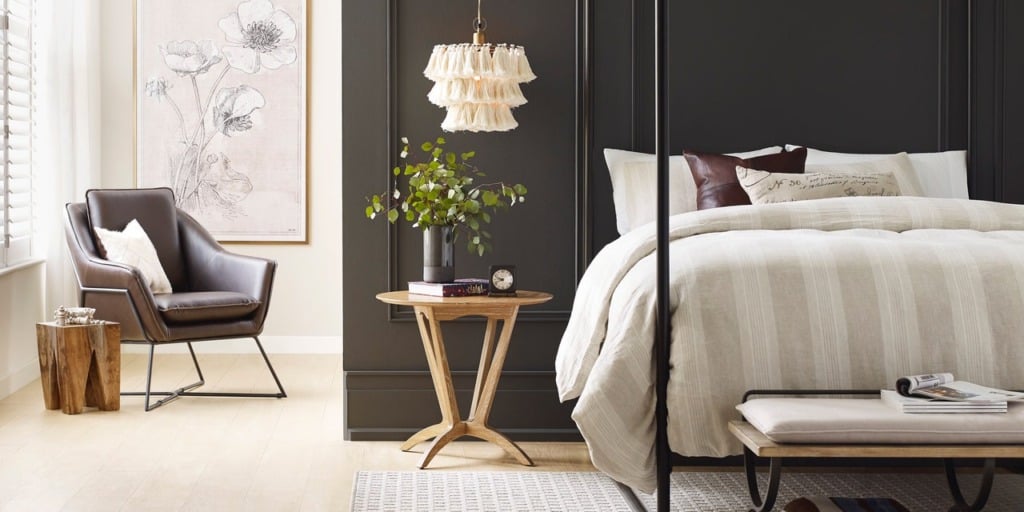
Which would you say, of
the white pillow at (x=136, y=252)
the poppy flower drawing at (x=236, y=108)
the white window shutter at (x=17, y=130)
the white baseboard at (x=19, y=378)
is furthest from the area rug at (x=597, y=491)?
the poppy flower drawing at (x=236, y=108)

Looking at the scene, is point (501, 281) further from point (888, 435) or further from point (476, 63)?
point (888, 435)

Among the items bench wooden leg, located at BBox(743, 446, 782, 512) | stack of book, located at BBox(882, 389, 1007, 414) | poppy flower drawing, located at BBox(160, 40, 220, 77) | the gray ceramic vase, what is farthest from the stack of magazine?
poppy flower drawing, located at BBox(160, 40, 220, 77)

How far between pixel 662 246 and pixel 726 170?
1.51 meters

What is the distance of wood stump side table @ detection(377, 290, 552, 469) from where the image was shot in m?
3.52

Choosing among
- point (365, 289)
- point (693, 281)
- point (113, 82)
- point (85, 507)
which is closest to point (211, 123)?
point (113, 82)

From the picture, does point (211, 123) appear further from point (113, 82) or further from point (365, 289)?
point (365, 289)

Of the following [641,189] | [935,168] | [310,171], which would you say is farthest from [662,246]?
[310,171]

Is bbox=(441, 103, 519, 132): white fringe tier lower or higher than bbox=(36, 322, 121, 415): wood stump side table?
higher

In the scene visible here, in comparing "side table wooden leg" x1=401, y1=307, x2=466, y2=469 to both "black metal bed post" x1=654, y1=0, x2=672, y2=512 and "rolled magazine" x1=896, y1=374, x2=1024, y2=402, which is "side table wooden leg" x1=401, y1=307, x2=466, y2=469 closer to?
"black metal bed post" x1=654, y1=0, x2=672, y2=512

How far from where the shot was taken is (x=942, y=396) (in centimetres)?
230

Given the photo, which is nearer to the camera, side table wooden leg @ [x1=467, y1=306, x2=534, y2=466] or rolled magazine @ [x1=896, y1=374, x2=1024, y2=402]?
rolled magazine @ [x1=896, y1=374, x2=1024, y2=402]

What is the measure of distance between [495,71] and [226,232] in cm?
276

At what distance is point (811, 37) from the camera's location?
4285 mm

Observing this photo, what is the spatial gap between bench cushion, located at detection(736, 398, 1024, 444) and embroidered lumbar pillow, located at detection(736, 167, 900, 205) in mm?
1483
